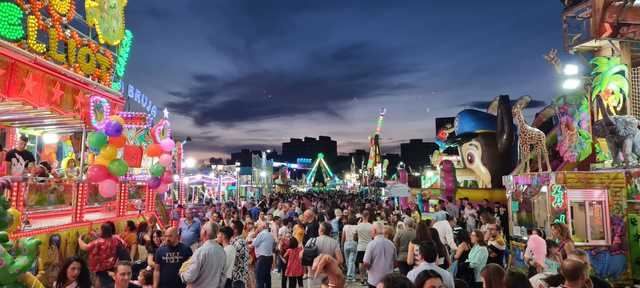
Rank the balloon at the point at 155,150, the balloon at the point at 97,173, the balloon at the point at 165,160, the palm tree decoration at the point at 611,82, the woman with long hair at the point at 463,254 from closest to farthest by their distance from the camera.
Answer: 1. the woman with long hair at the point at 463,254
2. the balloon at the point at 97,173
3. the balloon at the point at 165,160
4. the balloon at the point at 155,150
5. the palm tree decoration at the point at 611,82

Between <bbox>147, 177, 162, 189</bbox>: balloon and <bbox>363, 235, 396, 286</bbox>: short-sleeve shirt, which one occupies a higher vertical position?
<bbox>147, 177, 162, 189</bbox>: balloon

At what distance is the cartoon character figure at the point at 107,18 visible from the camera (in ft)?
36.8

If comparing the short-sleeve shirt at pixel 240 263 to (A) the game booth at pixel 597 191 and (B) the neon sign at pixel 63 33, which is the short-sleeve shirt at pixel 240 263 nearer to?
(B) the neon sign at pixel 63 33

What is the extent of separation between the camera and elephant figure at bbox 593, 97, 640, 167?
10586 millimetres

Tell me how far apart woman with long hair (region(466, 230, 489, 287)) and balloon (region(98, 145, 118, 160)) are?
6895 millimetres

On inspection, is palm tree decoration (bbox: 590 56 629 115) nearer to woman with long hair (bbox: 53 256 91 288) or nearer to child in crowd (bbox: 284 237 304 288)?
child in crowd (bbox: 284 237 304 288)

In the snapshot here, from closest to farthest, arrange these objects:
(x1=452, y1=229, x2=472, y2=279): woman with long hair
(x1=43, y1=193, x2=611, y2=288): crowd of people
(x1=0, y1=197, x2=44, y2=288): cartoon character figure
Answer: (x1=0, y1=197, x2=44, y2=288): cartoon character figure → (x1=43, y1=193, x2=611, y2=288): crowd of people → (x1=452, y1=229, x2=472, y2=279): woman with long hair

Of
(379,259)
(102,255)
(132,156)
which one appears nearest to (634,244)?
(379,259)

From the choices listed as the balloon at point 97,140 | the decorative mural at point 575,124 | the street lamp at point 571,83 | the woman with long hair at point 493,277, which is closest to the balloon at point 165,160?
the balloon at point 97,140

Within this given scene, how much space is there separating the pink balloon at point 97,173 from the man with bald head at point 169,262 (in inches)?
158

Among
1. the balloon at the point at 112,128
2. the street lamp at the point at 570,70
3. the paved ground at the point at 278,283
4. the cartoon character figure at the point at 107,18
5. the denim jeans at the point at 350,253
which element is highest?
Result: the cartoon character figure at the point at 107,18

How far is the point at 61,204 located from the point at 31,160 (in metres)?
1.37

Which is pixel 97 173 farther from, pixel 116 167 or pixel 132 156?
pixel 132 156

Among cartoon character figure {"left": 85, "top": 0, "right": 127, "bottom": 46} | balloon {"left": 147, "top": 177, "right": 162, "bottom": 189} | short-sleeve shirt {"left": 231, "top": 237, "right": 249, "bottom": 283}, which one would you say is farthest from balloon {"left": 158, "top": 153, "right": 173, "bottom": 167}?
short-sleeve shirt {"left": 231, "top": 237, "right": 249, "bottom": 283}
